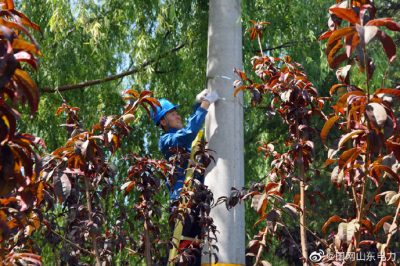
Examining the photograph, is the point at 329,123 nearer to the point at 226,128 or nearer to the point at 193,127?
the point at 226,128

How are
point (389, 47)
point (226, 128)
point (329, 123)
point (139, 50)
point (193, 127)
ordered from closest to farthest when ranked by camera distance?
point (389, 47)
point (329, 123)
point (226, 128)
point (193, 127)
point (139, 50)

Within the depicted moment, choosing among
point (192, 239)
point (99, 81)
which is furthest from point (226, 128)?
point (99, 81)

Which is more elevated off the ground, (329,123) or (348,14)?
(348,14)

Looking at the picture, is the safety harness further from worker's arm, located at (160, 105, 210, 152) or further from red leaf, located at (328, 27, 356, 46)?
red leaf, located at (328, 27, 356, 46)

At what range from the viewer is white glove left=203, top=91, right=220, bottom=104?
16.1 feet

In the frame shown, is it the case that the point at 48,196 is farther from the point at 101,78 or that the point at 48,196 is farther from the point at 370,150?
the point at 101,78

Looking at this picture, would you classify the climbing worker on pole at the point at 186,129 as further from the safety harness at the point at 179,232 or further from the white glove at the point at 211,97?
the safety harness at the point at 179,232

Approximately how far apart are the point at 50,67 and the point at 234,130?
3111 mm

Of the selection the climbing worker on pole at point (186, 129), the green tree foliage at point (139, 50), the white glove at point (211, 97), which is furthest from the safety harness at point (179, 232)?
the green tree foliage at point (139, 50)

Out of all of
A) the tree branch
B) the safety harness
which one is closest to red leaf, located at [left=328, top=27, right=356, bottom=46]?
the safety harness

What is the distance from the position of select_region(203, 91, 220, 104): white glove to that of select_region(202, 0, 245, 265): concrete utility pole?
0.11ft

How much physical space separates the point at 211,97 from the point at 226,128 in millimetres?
226

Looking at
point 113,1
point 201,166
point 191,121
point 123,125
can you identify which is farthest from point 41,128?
point 123,125

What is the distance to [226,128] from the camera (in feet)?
16.0
